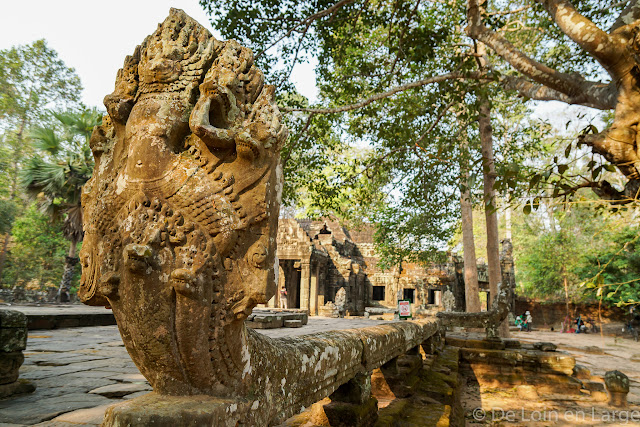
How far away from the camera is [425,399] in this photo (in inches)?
180

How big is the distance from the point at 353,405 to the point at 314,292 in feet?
54.1

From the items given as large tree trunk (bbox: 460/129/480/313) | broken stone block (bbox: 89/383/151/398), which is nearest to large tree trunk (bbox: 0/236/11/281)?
large tree trunk (bbox: 460/129/480/313)

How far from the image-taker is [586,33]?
390 centimetres

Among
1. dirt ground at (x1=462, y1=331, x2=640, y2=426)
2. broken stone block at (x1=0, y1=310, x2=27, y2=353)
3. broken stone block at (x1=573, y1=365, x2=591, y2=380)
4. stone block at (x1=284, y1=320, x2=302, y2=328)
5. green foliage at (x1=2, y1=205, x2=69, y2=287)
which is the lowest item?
dirt ground at (x1=462, y1=331, x2=640, y2=426)

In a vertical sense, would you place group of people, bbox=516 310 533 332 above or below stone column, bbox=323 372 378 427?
below

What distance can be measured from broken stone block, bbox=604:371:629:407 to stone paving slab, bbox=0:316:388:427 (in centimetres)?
774

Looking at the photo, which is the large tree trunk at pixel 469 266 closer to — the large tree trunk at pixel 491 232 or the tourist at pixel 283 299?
the large tree trunk at pixel 491 232

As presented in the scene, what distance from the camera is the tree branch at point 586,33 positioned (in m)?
3.73

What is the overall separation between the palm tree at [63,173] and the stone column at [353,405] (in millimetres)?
13007

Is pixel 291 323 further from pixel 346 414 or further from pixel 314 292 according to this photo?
pixel 314 292

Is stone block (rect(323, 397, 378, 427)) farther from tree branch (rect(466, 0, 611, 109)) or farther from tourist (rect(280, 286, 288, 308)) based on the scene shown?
tourist (rect(280, 286, 288, 308))

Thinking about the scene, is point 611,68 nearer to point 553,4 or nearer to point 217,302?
point 553,4

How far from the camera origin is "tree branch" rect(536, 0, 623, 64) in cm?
373

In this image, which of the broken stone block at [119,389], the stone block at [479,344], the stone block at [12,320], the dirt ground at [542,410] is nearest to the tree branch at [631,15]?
the broken stone block at [119,389]
